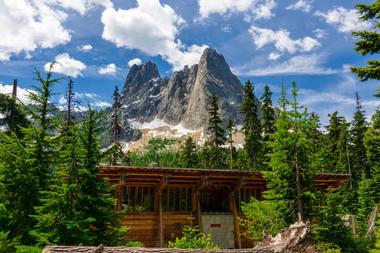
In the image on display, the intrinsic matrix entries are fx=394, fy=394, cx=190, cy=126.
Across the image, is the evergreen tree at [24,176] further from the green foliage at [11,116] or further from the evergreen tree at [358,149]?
the evergreen tree at [358,149]

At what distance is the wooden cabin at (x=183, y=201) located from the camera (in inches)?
877

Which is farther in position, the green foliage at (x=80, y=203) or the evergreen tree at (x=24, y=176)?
the evergreen tree at (x=24, y=176)

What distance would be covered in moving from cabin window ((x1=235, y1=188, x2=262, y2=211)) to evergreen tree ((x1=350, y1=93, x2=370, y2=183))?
34.0 meters

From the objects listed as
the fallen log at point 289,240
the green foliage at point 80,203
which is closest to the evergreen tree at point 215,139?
the green foliage at point 80,203

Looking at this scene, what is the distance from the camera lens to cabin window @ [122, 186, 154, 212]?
22750 millimetres

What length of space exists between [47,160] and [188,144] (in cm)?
3876

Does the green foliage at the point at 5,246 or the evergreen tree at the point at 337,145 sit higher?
the evergreen tree at the point at 337,145

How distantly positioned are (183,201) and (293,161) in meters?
10.1

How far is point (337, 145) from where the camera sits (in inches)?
2211

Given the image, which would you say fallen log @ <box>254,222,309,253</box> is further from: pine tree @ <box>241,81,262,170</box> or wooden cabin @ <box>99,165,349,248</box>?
pine tree @ <box>241,81,262,170</box>

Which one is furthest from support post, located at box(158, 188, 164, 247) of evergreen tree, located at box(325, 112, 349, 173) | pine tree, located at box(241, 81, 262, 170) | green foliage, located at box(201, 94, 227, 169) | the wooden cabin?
evergreen tree, located at box(325, 112, 349, 173)

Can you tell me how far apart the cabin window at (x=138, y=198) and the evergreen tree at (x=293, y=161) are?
940cm

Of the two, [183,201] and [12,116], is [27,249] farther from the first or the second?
[183,201]

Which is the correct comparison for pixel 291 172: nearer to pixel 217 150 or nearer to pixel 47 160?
Answer: pixel 47 160
